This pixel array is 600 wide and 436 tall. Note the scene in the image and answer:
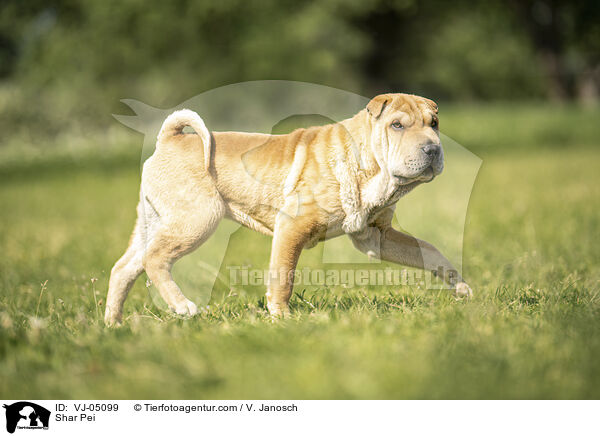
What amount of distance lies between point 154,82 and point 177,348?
26890 millimetres

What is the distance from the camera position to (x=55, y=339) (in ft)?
8.64

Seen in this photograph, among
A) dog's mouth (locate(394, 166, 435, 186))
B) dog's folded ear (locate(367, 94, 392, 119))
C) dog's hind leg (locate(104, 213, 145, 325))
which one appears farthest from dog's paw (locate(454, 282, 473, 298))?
dog's hind leg (locate(104, 213, 145, 325))

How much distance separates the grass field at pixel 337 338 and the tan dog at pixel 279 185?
0.31m

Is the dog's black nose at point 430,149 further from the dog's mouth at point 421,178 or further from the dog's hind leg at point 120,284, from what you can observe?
the dog's hind leg at point 120,284

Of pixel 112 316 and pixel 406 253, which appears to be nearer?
pixel 112 316

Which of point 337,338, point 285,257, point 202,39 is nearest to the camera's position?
point 337,338

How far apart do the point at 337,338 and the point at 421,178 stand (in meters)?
0.93

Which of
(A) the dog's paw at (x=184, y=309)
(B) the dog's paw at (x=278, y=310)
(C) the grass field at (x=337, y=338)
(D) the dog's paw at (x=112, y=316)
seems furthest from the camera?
(D) the dog's paw at (x=112, y=316)

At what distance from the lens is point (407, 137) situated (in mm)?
2662
